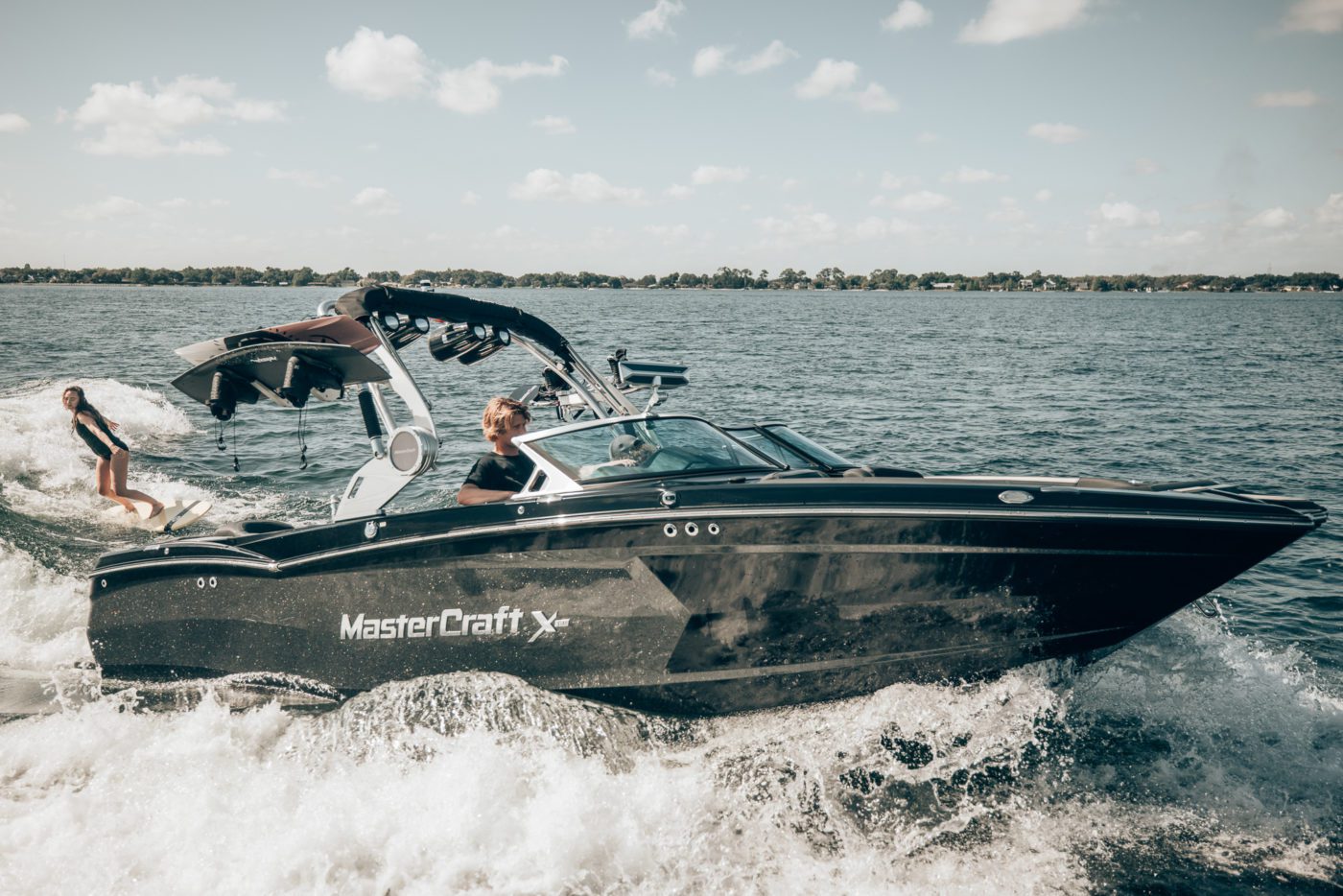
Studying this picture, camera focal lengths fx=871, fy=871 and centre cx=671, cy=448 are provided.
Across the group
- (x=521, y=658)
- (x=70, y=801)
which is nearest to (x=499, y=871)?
(x=521, y=658)

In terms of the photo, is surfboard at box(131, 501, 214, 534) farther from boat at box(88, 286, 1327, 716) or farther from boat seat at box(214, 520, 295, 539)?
boat seat at box(214, 520, 295, 539)

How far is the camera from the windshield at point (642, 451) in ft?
18.0

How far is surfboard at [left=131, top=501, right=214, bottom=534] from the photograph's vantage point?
33.8 ft

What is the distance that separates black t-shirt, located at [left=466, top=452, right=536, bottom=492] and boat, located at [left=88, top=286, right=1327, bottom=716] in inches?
7.5

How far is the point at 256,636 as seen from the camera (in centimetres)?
557

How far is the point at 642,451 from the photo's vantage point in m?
5.65

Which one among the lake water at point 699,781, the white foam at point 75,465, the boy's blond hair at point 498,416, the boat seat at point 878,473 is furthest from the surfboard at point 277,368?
the white foam at point 75,465

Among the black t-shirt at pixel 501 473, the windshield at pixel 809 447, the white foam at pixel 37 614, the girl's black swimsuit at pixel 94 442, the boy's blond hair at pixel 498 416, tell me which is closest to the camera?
the black t-shirt at pixel 501 473

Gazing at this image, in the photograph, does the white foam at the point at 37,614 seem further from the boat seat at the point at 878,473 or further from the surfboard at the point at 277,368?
the boat seat at the point at 878,473

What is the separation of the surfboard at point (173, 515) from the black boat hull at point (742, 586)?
564 centimetres

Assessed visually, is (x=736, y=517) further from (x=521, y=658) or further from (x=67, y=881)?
(x=67, y=881)

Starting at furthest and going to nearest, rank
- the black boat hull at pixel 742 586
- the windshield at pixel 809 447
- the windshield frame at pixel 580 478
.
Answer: the windshield at pixel 809 447 → the windshield frame at pixel 580 478 → the black boat hull at pixel 742 586

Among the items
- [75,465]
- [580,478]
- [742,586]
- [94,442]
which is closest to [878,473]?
[742,586]

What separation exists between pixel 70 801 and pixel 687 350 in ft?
106
